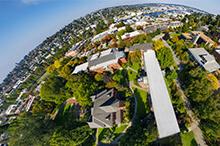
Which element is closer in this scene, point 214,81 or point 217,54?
point 214,81

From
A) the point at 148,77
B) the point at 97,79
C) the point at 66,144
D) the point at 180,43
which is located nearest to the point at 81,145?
the point at 66,144

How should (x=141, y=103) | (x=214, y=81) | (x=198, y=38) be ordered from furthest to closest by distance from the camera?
(x=198, y=38) < (x=141, y=103) < (x=214, y=81)

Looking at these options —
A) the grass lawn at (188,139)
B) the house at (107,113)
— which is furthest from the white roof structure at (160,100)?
the house at (107,113)

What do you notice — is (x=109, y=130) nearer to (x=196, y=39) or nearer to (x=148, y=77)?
(x=148, y=77)

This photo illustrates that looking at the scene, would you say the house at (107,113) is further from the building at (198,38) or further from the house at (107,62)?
the building at (198,38)

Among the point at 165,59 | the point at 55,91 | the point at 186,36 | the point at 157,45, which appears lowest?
the point at 55,91

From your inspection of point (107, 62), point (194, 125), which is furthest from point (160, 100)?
point (107, 62)

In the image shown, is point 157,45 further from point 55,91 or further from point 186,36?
point 55,91
